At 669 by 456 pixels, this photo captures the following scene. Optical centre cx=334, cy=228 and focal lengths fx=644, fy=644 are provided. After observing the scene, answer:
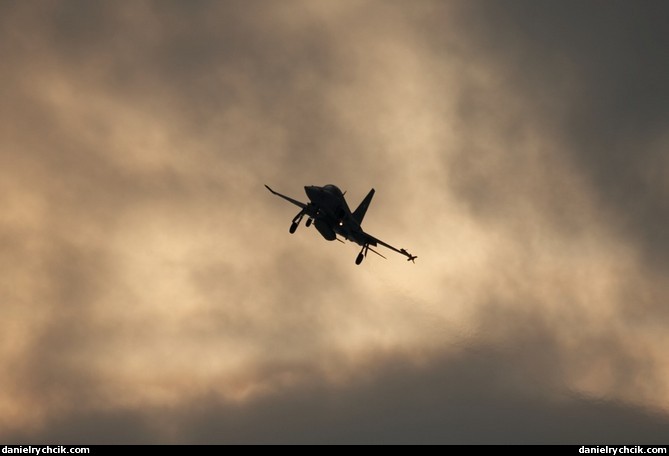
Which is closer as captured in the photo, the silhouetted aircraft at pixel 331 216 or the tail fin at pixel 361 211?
the silhouetted aircraft at pixel 331 216

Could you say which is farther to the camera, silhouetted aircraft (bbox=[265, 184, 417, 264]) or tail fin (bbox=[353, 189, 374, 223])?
tail fin (bbox=[353, 189, 374, 223])

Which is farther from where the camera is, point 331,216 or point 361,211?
point 361,211
